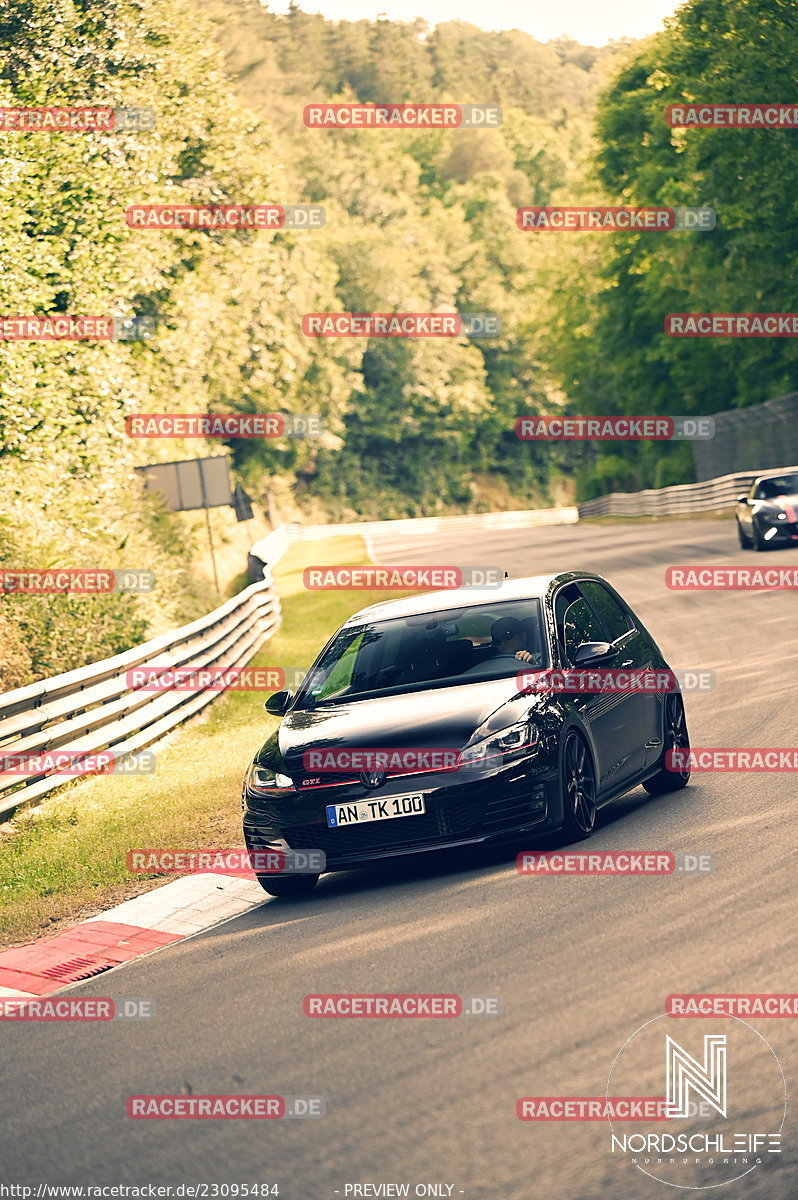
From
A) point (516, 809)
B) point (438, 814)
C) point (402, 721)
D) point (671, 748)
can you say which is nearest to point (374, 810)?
point (438, 814)

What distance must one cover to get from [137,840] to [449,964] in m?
5.04

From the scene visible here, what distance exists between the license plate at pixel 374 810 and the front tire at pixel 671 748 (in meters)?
2.66

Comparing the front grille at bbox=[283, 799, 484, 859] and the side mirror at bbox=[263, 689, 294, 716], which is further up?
the side mirror at bbox=[263, 689, 294, 716]

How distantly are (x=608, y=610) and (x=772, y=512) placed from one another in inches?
749

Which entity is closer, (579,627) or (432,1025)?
(432,1025)

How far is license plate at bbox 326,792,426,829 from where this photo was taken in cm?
866

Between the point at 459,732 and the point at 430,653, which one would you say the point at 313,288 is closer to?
the point at 430,653

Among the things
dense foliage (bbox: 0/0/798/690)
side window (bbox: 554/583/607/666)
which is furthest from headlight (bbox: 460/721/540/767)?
dense foliage (bbox: 0/0/798/690)

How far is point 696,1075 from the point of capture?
17.3 ft

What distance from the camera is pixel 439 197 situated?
5477 inches

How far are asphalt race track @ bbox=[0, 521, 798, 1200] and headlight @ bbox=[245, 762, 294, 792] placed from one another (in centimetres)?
70

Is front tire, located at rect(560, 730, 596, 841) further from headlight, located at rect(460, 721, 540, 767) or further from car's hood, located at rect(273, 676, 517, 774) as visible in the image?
car's hood, located at rect(273, 676, 517, 774)

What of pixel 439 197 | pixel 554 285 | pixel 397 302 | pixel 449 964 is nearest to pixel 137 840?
pixel 449 964

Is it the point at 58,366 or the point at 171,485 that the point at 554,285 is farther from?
the point at 58,366
